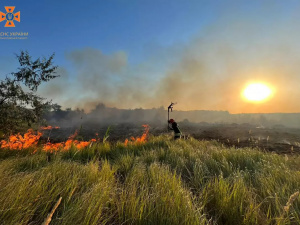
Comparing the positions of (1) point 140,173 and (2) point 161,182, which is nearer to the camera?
(2) point 161,182

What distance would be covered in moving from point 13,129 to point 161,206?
11.7m

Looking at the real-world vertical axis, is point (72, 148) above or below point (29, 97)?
below

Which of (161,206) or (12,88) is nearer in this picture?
(161,206)

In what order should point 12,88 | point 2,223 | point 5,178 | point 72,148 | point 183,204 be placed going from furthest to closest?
point 12,88, point 72,148, point 5,178, point 183,204, point 2,223

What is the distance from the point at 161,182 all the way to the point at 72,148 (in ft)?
16.7

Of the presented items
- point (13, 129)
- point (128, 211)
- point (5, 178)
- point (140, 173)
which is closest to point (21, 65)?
point (13, 129)

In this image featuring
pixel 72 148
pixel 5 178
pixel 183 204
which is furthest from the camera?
pixel 72 148

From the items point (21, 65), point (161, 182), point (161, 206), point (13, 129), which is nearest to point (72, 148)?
point (161, 182)

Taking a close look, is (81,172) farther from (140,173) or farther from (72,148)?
(72,148)

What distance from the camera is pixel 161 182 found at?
2752 mm

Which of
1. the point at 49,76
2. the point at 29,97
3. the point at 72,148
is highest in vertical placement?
the point at 49,76

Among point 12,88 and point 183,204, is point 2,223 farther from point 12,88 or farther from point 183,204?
point 12,88

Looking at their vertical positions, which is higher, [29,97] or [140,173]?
[29,97]

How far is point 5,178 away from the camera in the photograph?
2607 millimetres
